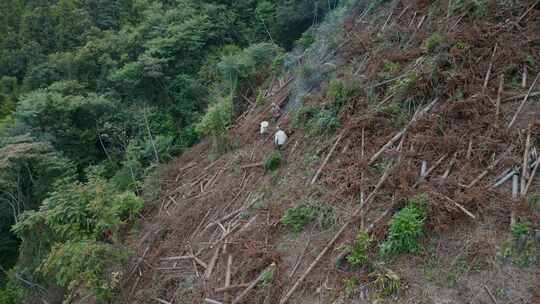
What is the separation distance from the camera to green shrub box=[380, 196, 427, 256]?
14.5 ft

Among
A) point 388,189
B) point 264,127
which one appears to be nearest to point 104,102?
point 264,127

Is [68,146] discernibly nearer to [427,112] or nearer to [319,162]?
[319,162]

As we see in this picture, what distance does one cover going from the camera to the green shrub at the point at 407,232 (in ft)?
14.5

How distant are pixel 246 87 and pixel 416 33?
5343 millimetres

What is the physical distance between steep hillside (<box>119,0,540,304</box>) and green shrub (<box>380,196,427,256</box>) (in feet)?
0.05

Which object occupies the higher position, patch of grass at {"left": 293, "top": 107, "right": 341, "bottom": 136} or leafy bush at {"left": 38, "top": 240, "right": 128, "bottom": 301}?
patch of grass at {"left": 293, "top": 107, "right": 341, "bottom": 136}

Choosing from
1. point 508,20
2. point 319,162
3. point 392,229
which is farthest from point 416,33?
point 392,229

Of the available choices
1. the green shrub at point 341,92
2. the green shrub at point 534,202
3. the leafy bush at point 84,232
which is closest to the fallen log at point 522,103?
the green shrub at point 534,202

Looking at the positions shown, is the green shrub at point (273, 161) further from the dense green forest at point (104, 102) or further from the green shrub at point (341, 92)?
the dense green forest at point (104, 102)

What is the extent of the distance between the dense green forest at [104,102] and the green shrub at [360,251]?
13.0 ft

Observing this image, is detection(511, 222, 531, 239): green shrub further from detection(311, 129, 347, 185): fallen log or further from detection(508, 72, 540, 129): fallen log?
detection(311, 129, 347, 185): fallen log

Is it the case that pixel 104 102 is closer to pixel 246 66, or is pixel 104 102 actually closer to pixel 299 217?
pixel 246 66

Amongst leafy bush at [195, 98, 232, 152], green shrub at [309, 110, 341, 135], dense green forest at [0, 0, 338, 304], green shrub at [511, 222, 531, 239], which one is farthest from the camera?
leafy bush at [195, 98, 232, 152]

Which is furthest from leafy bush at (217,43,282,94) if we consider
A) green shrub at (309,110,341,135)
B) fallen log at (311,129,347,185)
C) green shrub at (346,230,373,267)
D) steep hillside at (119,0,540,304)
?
green shrub at (346,230,373,267)
